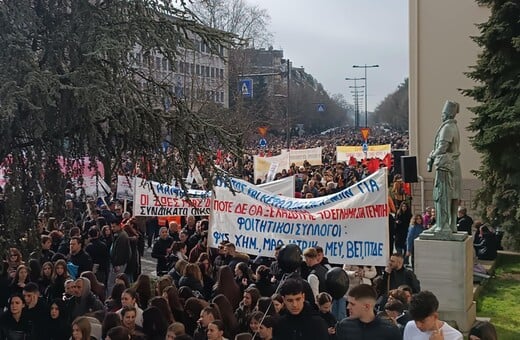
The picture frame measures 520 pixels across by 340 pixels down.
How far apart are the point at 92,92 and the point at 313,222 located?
5.68 metres

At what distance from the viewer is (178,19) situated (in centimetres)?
789

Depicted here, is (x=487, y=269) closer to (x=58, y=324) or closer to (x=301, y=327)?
(x=58, y=324)

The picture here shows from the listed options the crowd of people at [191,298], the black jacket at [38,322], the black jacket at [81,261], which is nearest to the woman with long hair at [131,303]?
the crowd of people at [191,298]

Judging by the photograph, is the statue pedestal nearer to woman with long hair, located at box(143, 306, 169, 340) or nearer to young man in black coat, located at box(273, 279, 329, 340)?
woman with long hair, located at box(143, 306, 169, 340)

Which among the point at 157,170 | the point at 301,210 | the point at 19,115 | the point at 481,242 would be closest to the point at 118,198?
the point at 301,210

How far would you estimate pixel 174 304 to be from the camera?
7.93 m

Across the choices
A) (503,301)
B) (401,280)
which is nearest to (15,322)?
(401,280)

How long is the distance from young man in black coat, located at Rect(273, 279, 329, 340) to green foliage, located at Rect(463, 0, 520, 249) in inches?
497

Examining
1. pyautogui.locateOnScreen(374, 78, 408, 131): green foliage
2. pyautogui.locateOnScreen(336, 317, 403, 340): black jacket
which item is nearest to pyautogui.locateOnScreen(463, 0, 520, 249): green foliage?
pyautogui.locateOnScreen(336, 317, 403, 340): black jacket

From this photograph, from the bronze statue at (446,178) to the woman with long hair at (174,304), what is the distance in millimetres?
4465

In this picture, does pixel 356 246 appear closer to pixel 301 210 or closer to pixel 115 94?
pixel 301 210

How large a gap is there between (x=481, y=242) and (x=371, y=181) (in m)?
6.25

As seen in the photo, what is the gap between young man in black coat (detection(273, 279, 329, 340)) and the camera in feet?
18.8

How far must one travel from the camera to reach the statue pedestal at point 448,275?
1068 centimetres
